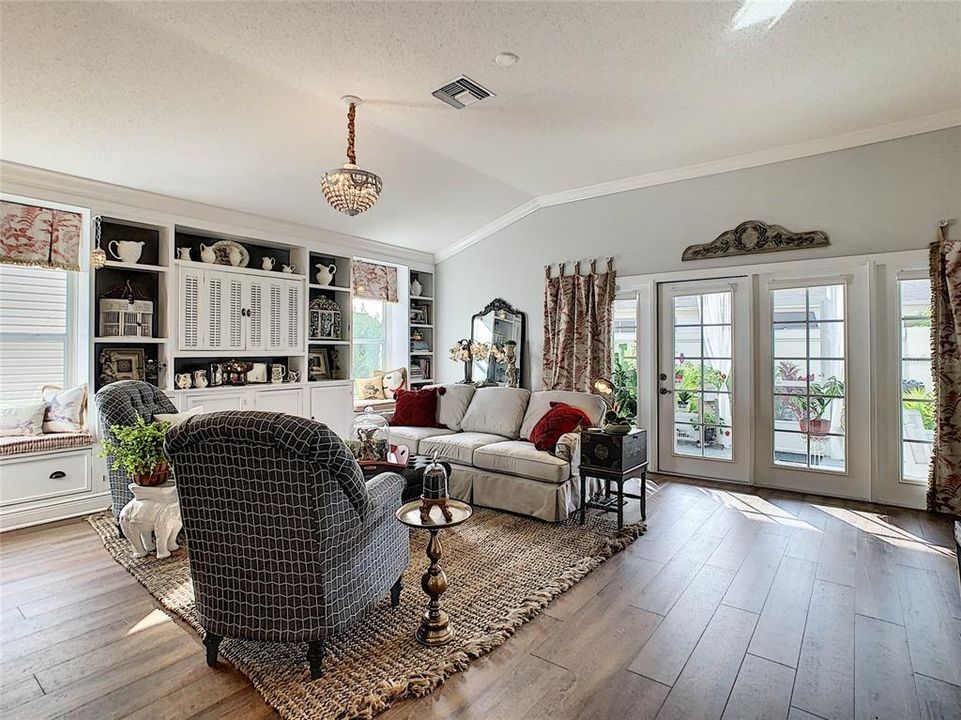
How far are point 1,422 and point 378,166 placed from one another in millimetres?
3441

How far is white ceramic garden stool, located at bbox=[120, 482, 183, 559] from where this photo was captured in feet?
9.95

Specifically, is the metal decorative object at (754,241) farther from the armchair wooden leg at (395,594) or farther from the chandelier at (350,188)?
the armchair wooden leg at (395,594)

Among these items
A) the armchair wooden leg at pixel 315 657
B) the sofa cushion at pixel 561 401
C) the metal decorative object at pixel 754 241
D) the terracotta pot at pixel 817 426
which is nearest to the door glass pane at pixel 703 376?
the metal decorative object at pixel 754 241

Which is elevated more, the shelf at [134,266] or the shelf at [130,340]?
the shelf at [134,266]

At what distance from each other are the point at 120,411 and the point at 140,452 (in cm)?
43

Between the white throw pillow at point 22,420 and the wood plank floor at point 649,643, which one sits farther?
the white throw pillow at point 22,420

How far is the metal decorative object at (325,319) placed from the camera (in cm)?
566

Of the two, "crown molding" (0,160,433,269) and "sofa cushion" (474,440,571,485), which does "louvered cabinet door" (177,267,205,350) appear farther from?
"sofa cushion" (474,440,571,485)

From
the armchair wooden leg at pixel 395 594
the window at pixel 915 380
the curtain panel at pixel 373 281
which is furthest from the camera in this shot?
the curtain panel at pixel 373 281

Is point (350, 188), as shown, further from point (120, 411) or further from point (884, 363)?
point (884, 363)

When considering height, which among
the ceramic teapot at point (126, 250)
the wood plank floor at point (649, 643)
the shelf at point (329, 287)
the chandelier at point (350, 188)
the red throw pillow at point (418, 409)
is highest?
the chandelier at point (350, 188)

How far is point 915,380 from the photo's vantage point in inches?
155

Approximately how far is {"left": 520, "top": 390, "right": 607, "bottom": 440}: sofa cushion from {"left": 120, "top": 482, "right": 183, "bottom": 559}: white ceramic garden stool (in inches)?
99.4

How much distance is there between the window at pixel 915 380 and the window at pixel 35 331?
6508mm
